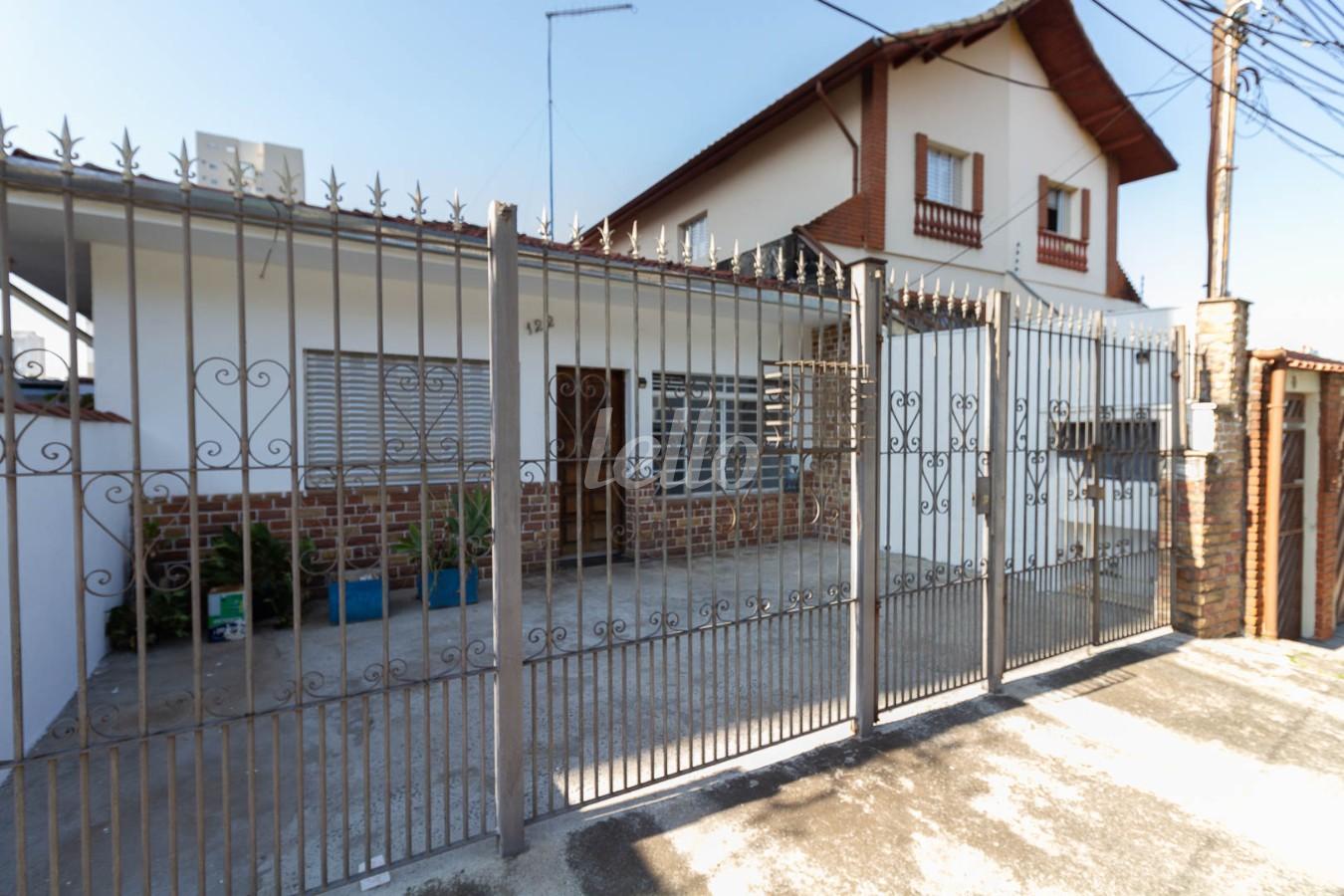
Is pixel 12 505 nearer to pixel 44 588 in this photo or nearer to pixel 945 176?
pixel 44 588

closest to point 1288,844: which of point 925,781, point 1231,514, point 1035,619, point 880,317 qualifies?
point 925,781

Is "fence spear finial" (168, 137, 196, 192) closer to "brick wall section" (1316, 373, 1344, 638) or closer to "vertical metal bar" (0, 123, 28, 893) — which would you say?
"vertical metal bar" (0, 123, 28, 893)

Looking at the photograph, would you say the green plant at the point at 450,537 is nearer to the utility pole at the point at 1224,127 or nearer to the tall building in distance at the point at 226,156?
the tall building in distance at the point at 226,156

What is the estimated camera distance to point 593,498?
7555 mm

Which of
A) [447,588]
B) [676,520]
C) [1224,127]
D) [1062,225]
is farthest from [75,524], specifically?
[1062,225]

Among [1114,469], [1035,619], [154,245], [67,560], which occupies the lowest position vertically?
[1035,619]

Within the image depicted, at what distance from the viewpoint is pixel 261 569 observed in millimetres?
4891

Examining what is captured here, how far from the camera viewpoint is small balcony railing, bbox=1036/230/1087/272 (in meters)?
10.7

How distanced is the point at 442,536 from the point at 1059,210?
11645 mm

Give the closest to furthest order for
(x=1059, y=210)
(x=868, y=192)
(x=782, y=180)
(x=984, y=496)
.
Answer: (x=984, y=496), (x=868, y=192), (x=782, y=180), (x=1059, y=210)

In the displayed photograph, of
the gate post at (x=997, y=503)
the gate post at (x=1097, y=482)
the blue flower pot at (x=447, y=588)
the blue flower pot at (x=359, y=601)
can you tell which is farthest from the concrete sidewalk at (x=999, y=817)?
the blue flower pot at (x=447, y=588)

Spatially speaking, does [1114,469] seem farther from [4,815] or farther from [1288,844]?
[4,815]

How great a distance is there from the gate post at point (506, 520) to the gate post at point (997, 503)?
272 cm

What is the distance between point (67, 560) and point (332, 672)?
151cm
